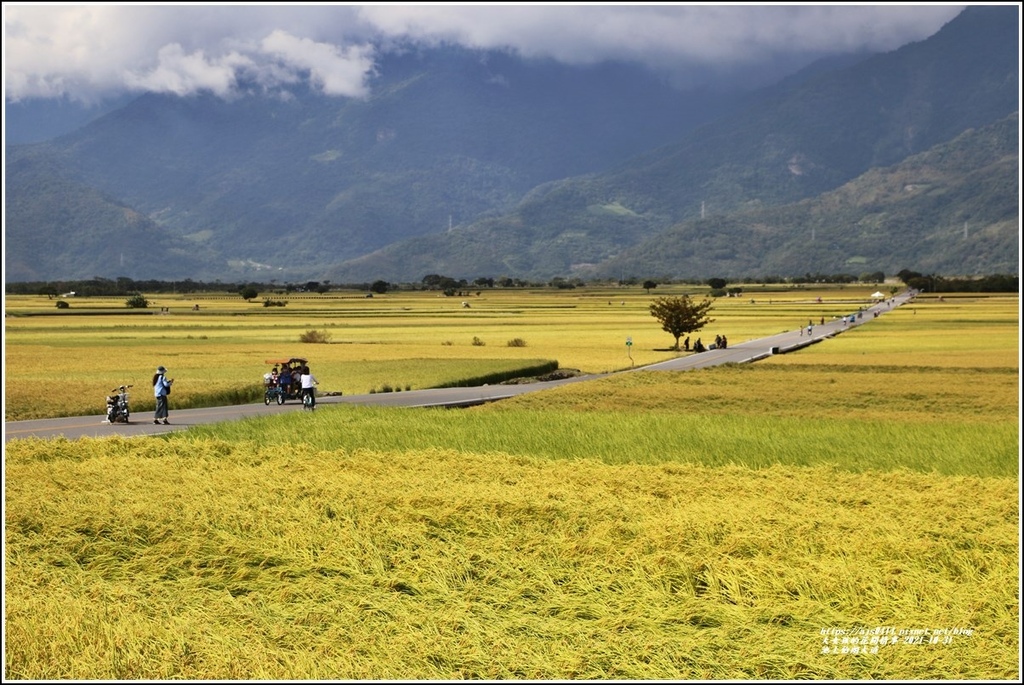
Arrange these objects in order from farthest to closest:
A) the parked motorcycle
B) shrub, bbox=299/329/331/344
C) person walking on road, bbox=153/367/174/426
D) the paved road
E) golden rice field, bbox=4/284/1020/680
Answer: shrub, bbox=299/329/331/344, the parked motorcycle, person walking on road, bbox=153/367/174/426, the paved road, golden rice field, bbox=4/284/1020/680

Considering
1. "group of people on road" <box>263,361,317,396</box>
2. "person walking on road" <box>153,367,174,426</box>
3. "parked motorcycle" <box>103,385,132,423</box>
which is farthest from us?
"group of people on road" <box>263,361,317,396</box>

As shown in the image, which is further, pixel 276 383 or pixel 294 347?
pixel 294 347

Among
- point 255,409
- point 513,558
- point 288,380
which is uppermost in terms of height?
point 288,380

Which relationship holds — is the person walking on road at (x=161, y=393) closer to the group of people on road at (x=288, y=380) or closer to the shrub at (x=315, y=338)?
the group of people on road at (x=288, y=380)

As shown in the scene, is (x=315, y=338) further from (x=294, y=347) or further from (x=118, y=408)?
(x=118, y=408)

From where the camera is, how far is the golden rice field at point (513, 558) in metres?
11.1

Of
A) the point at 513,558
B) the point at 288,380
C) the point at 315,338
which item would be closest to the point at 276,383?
the point at 288,380

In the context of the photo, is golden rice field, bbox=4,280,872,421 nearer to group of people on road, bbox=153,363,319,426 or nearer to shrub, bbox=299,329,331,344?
shrub, bbox=299,329,331,344

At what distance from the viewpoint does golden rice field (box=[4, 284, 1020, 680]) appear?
11.1 m

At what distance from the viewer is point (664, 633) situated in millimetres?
11789

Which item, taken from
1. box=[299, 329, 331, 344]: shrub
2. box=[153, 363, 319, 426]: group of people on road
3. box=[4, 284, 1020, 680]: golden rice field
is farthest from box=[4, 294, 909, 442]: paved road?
box=[299, 329, 331, 344]: shrub

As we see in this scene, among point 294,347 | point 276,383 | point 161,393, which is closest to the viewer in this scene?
point 161,393

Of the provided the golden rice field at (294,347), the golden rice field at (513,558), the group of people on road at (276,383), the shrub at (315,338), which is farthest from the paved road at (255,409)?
the shrub at (315,338)

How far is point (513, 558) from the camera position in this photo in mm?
14703
